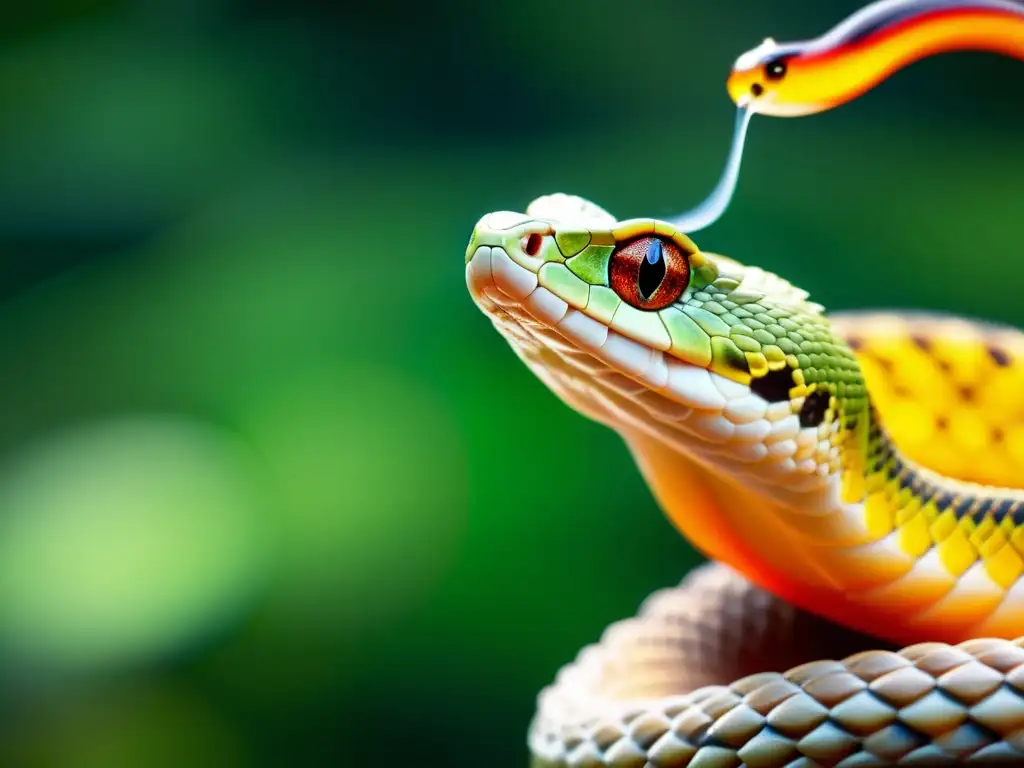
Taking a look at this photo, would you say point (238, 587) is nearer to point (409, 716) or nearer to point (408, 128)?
point (409, 716)

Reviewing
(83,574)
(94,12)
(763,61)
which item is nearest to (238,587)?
(83,574)

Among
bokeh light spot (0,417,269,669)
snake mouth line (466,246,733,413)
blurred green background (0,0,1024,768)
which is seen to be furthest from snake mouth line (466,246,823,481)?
bokeh light spot (0,417,269,669)

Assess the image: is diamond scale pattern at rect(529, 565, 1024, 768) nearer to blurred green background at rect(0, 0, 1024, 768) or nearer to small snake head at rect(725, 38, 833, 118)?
small snake head at rect(725, 38, 833, 118)

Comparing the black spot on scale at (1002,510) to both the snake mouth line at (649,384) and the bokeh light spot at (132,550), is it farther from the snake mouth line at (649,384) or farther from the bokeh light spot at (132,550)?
the bokeh light spot at (132,550)

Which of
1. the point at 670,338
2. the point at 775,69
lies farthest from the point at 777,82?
the point at 670,338

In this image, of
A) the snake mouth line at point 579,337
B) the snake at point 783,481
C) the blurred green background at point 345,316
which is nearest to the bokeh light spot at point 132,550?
the blurred green background at point 345,316

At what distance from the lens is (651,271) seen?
50 centimetres

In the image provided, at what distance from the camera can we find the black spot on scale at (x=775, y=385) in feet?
1.67

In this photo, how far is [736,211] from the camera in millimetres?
1784

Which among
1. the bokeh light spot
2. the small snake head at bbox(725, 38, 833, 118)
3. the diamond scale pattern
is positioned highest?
the bokeh light spot

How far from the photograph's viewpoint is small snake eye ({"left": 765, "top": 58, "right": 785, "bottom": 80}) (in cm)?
45

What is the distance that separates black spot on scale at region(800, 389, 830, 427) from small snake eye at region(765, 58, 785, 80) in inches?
5.7

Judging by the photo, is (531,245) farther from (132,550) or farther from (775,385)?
(132,550)

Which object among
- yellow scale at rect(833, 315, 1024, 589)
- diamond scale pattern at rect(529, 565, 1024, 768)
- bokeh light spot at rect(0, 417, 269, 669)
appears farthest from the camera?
bokeh light spot at rect(0, 417, 269, 669)
